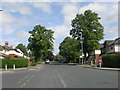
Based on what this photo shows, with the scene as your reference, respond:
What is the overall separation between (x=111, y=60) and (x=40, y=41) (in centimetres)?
5124

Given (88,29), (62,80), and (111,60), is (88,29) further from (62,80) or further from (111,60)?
(62,80)

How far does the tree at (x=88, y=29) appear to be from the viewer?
71.0 m

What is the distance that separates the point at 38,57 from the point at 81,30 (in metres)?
30.7

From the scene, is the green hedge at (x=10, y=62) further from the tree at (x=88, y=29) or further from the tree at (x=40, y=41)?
the tree at (x=40, y=41)

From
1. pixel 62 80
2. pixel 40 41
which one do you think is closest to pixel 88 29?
pixel 40 41

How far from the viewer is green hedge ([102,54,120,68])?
141 ft

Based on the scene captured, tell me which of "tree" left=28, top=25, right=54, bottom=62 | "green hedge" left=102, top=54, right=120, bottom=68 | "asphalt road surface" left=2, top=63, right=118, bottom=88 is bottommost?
"asphalt road surface" left=2, top=63, right=118, bottom=88

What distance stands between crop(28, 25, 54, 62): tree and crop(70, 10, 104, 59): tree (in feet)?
61.6

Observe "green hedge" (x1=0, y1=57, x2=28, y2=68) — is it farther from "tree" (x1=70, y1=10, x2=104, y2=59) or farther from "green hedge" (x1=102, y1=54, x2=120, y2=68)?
"tree" (x1=70, y1=10, x2=104, y2=59)

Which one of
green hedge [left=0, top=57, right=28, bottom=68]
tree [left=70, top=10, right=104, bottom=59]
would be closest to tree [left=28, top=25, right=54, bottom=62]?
tree [left=70, top=10, right=104, bottom=59]

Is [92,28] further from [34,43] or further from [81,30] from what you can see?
[34,43]

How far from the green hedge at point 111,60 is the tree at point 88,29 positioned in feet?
68.7

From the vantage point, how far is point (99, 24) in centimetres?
7506

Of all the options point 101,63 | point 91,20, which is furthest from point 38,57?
point 101,63
